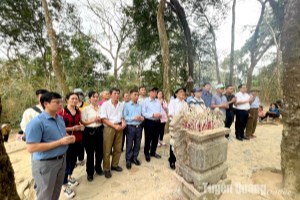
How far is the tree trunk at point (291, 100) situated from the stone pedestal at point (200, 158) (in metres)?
0.81

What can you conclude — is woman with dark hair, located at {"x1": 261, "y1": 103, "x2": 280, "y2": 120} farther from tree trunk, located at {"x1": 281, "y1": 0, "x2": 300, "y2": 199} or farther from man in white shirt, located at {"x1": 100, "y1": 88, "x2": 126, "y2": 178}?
man in white shirt, located at {"x1": 100, "y1": 88, "x2": 126, "y2": 178}

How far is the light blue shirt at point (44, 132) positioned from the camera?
1.90 m

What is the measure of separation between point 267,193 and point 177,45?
959 centimetres

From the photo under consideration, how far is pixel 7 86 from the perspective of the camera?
26.2 feet

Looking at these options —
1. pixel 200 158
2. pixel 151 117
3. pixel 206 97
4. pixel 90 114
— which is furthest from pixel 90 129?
pixel 206 97

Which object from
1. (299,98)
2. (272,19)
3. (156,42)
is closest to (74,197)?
(299,98)

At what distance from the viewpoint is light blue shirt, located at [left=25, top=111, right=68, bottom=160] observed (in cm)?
190

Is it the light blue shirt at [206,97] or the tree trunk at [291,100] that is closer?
the tree trunk at [291,100]

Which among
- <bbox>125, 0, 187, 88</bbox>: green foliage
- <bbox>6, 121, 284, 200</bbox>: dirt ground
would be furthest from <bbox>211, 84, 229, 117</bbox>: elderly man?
<bbox>125, 0, 187, 88</bbox>: green foliage

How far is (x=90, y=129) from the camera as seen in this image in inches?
123

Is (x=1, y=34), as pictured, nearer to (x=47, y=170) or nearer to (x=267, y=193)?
(x=47, y=170)

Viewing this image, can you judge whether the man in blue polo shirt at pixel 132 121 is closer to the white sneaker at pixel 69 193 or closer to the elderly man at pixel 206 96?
the white sneaker at pixel 69 193

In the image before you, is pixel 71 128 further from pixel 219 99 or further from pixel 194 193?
pixel 219 99

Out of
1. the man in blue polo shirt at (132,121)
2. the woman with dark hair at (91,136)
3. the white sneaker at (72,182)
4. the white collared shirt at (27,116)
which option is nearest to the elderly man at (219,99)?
the man in blue polo shirt at (132,121)
